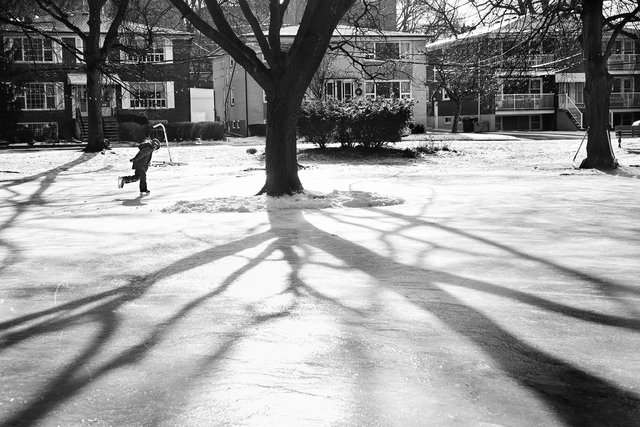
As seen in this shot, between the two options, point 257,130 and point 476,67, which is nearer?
point 476,67

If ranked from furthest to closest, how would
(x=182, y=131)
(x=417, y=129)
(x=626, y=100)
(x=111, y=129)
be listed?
(x=626, y=100) → (x=417, y=129) → (x=111, y=129) → (x=182, y=131)

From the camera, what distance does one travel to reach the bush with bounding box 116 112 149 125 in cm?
5121

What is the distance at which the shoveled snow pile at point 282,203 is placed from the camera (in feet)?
42.9

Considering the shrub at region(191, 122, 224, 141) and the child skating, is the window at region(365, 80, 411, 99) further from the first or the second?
the child skating

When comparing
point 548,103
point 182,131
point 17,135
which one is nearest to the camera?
point 17,135

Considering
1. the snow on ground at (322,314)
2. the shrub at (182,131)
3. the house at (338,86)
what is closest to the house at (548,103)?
the house at (338,86)

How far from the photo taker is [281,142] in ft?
48.1

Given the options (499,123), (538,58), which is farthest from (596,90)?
(499,123)

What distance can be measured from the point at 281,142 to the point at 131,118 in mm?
38971

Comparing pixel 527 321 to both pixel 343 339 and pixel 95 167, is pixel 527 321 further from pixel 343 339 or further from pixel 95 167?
pixel 95 167

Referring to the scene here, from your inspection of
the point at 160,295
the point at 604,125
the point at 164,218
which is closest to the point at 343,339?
the point at 160,295

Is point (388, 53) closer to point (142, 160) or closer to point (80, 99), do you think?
point (142, 160)

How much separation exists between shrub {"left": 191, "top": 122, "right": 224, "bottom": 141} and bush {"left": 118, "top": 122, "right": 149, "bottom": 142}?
3.07 meters

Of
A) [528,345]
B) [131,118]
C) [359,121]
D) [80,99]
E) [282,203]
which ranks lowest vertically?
[528,345]
